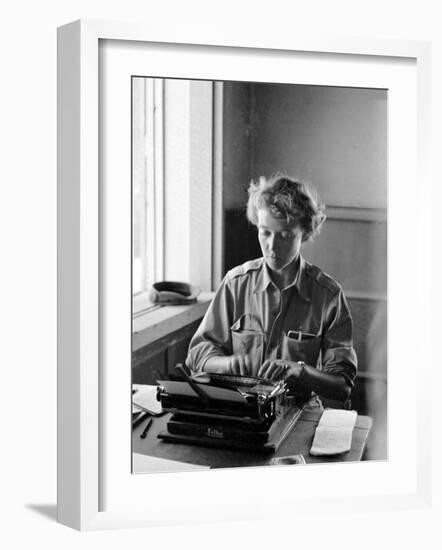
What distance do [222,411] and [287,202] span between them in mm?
522

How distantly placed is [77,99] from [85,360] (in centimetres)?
58

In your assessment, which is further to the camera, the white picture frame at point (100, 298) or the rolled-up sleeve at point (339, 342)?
the rolled-up sleeve at point (339, 342)

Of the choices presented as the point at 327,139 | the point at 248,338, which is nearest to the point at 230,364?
the point at 248,338

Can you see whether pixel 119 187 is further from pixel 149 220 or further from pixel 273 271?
pixel 273 271

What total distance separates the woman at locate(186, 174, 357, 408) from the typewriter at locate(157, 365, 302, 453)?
35mm

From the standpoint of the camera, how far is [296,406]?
2270mm

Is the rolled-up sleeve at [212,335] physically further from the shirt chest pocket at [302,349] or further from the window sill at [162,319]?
the shirt chest pocket at [302,349]

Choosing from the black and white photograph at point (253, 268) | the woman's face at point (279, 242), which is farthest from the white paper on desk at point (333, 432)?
the woman's face at point (279, 242)

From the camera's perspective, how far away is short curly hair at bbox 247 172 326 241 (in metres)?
2.21

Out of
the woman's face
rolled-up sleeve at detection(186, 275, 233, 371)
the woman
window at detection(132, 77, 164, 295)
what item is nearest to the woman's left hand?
the woman

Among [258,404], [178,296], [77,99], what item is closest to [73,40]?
[77,99]

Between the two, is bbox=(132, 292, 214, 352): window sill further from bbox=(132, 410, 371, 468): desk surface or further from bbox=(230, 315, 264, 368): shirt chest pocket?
bbox=(132, 410, 371, 468): desk surface

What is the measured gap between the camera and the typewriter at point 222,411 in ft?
7.26

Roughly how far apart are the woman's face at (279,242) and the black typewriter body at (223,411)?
29 cm
